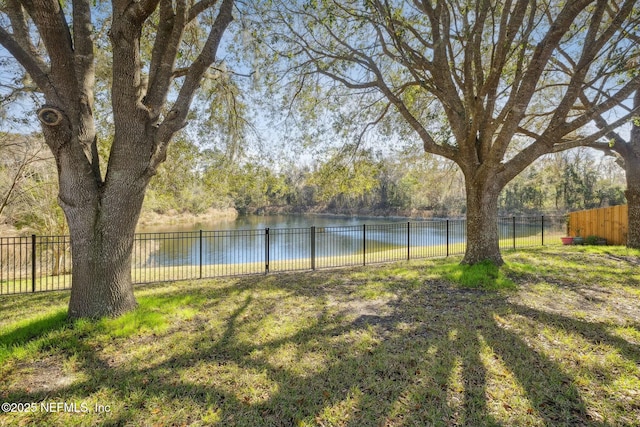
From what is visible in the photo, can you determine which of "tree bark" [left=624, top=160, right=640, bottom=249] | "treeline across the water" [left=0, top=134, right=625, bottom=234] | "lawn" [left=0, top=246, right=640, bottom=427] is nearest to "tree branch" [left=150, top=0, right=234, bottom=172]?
"lawn" [left=0, top=246, right=640, bottom=427]

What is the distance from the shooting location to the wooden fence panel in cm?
1087

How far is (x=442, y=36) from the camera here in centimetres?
663

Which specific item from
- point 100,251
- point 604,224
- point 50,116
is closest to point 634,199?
point 604,224

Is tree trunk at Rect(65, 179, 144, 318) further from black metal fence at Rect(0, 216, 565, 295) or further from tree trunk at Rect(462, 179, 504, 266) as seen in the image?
tree trunk at Rect(462, 179, 504, 266)

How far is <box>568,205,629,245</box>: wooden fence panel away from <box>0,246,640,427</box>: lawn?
735 centimetres

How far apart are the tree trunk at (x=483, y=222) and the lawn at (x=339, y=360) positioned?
1427 millimetres

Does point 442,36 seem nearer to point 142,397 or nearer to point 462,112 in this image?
point 462,112

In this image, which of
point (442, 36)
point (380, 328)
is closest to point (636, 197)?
point (442, 36)

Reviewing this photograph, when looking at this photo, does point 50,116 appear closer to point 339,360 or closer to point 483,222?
point 339,360

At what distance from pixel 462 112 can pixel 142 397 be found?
7486 mm

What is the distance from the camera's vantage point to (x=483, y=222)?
23.1 ft

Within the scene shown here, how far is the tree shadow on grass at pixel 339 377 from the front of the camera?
2.41 metres

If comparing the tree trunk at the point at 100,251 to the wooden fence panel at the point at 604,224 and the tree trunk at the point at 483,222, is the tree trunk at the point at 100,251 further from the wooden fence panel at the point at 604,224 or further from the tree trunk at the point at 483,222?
the wooden fence panel at the point at 604,224

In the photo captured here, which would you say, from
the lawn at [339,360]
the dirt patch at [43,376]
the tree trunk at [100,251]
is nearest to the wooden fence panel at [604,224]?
the lawn at [339,360]
